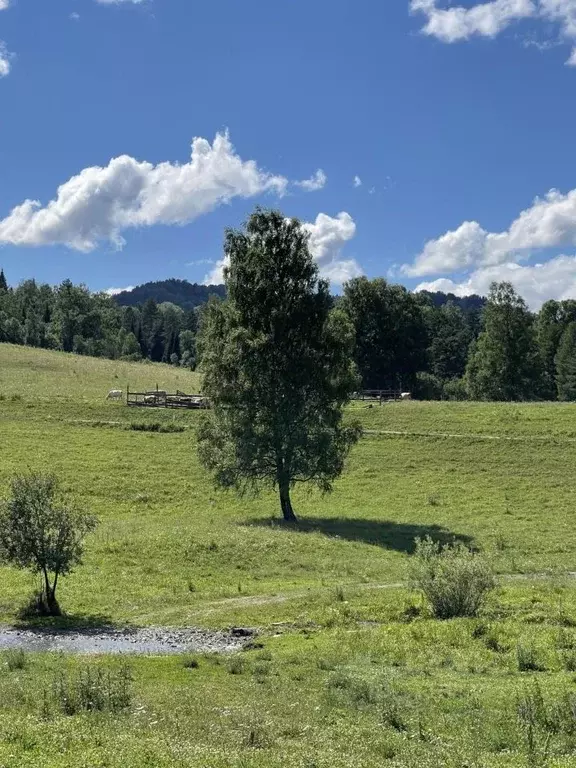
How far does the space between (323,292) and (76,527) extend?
24365 mm

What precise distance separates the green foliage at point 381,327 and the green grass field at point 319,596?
40.1 m

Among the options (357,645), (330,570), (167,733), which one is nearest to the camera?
(167,733)

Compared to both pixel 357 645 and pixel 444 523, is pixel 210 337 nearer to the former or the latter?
Answer: pixel 444 523

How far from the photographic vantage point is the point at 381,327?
109375 mm

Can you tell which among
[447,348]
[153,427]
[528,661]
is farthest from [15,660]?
[447,348]

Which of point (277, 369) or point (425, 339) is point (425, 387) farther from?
point (277, 369)

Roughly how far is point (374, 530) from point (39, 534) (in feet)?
69.3

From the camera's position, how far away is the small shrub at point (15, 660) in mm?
17266

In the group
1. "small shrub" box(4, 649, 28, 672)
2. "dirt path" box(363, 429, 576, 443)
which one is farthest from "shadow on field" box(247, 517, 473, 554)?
"small shrub" box(4, 649, 28, 672)

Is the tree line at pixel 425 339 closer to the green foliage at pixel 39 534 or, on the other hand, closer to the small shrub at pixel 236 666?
the green foliage at pixel 39 534

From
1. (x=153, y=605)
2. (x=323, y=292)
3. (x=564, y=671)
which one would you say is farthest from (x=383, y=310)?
(x=564, y=671)

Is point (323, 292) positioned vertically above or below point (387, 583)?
above

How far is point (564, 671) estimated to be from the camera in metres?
16.0

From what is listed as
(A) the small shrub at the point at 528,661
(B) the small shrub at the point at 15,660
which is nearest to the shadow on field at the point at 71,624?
(B) the small shrub at the point at 15,660
